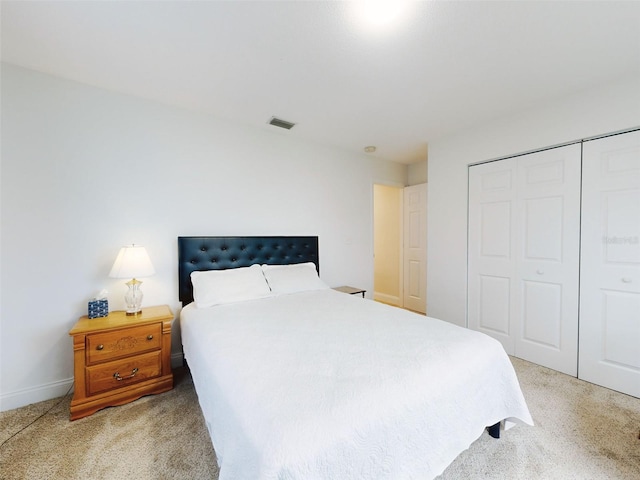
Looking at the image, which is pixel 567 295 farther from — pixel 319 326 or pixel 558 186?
pixel 319 326

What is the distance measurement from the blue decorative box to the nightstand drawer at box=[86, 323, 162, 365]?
10.5 inches

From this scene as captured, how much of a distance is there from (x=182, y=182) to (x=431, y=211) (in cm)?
289

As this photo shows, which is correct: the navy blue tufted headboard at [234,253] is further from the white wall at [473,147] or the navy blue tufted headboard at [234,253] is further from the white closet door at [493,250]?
the white closet door at [493,250]

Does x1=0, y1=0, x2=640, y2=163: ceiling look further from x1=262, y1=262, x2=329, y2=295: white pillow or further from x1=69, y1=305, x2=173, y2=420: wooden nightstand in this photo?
x1=69, y1=305, x2=173, y2=420: wooden nightstand

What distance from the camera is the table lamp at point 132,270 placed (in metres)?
1.96

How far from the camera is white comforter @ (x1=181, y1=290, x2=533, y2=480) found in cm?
Result: 84

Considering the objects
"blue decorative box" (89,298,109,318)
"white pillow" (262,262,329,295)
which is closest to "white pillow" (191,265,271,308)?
"white pillow" (262,262,329,295)

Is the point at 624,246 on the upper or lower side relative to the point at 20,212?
lower

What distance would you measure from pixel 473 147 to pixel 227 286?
117 inches

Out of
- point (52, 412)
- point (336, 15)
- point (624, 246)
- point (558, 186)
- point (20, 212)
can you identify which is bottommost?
point (52, 412)

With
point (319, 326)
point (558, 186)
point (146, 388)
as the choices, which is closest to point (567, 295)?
point (558, 186)

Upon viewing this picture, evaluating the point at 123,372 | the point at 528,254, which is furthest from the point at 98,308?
the point at 528,254

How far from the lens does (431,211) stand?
3365mm

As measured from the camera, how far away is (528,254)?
101 inches
